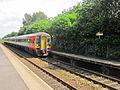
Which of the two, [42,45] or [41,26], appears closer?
[42,45]

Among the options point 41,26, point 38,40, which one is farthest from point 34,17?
point 38,40

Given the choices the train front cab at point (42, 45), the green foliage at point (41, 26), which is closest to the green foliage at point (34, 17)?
the green foliage at point (41, 26)

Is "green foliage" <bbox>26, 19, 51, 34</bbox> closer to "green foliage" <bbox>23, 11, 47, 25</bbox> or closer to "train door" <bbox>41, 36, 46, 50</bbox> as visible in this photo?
"train door" <bbox>41, 36, 46, 50</bbox>

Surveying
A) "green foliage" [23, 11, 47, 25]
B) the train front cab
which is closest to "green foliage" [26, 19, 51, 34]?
the train front cab

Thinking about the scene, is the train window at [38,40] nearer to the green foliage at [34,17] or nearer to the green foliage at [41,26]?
the green foliage at [41,26]

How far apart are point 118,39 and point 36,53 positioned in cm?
969

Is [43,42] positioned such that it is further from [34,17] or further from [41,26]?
[34,17]

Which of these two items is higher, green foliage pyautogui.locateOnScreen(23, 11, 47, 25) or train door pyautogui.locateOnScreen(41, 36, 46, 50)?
green foliage pyautogui.locateOnScreen(23, 11, 47, 25)

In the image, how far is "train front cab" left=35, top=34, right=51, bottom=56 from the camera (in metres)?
18.4

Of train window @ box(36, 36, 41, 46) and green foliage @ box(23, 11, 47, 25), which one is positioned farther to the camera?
green foliage @ box(23, 11, 47, 25)

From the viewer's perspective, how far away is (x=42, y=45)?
18.5m

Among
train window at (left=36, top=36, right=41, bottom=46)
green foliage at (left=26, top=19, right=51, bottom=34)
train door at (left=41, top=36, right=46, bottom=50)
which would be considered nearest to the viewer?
train window at (left=36, top=36, right=41, bottom=46)

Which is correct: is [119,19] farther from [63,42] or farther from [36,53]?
[63,42]

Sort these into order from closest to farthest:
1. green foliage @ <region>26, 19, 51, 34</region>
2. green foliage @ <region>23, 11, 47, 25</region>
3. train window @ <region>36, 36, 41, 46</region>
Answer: train window @ <region>36, 36, 41, 46</region>, green foliage @ <region>26, 19, 51, 34</region>, green foliage @ <region>23, 11, 47, 25</region>
